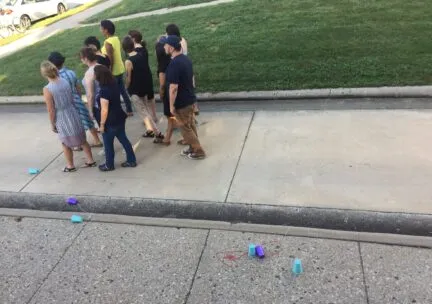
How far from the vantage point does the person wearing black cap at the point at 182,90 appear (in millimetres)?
5453

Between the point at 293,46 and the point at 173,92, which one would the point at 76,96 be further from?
the point at 293,46

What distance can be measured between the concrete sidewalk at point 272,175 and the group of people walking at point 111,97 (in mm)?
258

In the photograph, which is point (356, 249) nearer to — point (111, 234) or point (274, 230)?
point (274, 230)

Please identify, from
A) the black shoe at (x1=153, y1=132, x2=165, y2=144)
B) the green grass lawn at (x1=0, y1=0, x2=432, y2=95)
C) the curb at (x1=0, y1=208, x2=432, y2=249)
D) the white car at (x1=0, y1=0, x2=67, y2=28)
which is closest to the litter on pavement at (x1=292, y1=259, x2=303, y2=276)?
the curb at (x1=0, y1=208, x2=432, y2=249)

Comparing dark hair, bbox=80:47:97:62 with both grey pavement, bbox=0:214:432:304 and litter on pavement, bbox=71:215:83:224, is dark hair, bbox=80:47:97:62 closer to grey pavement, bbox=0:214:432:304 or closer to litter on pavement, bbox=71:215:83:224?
litter on pavement, bbox=71:215:83:224

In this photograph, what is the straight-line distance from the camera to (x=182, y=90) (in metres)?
5.62

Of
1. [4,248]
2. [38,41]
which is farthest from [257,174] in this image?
[38,41]

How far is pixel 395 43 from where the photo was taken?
8.28 meters

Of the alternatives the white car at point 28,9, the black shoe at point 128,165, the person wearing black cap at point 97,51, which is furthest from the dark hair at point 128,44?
the white car at point 28,9

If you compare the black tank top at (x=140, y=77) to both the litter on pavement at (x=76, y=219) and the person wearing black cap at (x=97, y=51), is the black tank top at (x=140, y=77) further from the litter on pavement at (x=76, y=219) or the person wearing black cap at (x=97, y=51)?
the litter on pavement at (x=76, y=219)

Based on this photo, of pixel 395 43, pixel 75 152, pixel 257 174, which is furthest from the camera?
pixel 395 43

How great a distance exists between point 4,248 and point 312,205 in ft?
10.9

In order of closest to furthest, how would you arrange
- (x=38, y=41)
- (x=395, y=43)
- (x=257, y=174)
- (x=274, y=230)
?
(x=274, y=230)
(x=257, y=174)
(x=395, y=43)
(x=38, y=41)

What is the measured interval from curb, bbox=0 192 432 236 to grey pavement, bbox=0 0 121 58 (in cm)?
856
